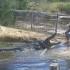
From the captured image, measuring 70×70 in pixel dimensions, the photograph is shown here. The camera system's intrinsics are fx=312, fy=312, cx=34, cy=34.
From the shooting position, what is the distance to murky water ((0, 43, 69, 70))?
11844 mm

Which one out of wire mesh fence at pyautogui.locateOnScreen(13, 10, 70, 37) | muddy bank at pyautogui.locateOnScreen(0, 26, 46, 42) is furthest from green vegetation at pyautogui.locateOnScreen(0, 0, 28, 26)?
muddy bank at pyautogui.locateOnScreen(0, 26, 46, 42)

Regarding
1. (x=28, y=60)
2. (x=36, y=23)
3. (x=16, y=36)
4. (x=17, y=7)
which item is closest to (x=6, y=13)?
(x=36, y=23)

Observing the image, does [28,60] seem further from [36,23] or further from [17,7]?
[17,7]

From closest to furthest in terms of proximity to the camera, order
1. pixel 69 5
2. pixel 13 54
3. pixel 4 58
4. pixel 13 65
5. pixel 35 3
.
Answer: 1. pixel 13 65
2. pixel 4 58
3. pixel 13 54
4. pixel 35 3
5. pixel 69 5

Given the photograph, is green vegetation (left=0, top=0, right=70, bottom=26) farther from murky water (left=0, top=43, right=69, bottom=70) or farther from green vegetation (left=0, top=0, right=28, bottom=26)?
murky water (left=0, top=43, right=69, bottom=70)

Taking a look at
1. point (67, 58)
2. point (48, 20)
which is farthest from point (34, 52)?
point (48, 20)

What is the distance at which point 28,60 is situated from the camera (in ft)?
42.5

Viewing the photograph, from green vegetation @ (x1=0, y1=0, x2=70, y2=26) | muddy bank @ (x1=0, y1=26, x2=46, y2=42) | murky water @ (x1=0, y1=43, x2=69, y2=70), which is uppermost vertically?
green vegetation @ (x1=0, y1=0, x2=70, y2=26)

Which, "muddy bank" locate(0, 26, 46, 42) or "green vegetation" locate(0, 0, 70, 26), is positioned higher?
"green vegetation" locate(0, 0, 70, 26)

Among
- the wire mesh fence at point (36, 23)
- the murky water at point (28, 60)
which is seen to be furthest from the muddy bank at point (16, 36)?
the murky water at point (28, 60)

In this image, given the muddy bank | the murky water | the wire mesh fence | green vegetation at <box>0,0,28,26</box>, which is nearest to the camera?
the murky water

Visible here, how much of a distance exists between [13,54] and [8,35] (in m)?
3.52

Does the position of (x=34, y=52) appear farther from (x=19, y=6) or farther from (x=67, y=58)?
(x=19, y=6)

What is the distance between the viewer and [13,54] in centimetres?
1416
